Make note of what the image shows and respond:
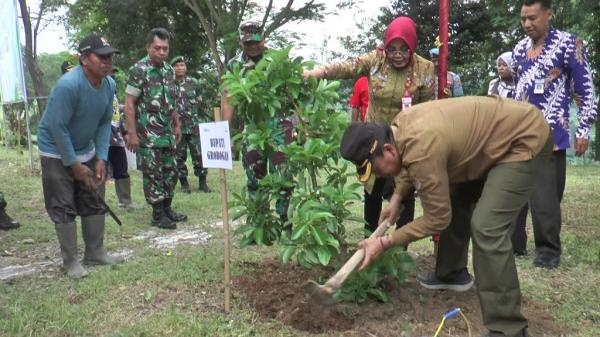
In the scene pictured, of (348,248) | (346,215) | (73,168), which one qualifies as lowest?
(348,248)

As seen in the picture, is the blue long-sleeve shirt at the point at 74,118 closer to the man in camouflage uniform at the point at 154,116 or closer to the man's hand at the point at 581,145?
the man in camouflage uniform at the point at 154,116

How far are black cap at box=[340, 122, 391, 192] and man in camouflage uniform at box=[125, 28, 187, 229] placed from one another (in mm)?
3409

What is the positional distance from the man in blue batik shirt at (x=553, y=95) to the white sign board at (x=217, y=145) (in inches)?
94.7

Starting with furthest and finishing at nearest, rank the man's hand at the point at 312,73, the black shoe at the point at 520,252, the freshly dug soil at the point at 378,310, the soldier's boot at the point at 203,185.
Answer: the soldier's boot at the point at 203,185 → the black shoe at the point at 520,252 → the man's hand at the point at 312,73 → the freshly dug soil at the point at 378,310

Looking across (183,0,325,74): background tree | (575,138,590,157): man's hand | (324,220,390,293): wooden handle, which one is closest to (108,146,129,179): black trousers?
(324,220,390,293): wooden handle

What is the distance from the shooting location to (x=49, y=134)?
4.04 meters

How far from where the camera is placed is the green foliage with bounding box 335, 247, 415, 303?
3.28 metres

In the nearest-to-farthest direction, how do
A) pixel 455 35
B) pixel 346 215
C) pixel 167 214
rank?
pixel 346 215, pixel 167 214, pixel 455 35

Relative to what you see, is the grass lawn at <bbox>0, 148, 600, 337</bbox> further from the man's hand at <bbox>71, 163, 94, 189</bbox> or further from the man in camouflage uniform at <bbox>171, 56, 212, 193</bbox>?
the man in camouflage uniform at <bbox>171, 56, 212, 193</bbox>

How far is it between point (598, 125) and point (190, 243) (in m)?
13.1

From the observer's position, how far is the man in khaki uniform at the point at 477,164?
2.60m

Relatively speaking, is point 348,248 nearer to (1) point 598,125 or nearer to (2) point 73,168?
(2) point 73,168

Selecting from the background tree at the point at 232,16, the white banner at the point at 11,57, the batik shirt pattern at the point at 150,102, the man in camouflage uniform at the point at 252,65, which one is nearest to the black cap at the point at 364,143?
the man in camouflage uniform at the point at 252,65

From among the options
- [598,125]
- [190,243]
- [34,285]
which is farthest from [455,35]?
[34,285]
